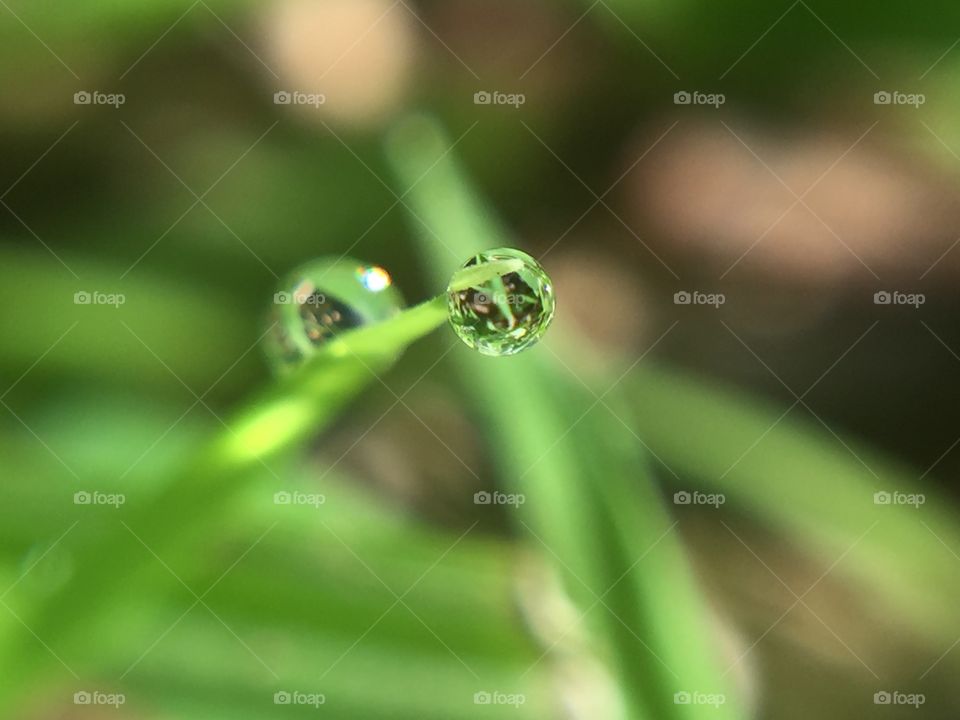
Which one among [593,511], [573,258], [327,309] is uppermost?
[573,258]

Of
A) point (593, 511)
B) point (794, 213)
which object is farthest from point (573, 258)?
point (593, 511)

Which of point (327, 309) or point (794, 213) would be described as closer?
point (327, 309)

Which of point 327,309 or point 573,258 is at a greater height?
point 573,258

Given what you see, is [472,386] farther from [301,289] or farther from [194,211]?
[194,211]

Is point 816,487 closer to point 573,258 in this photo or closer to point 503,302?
point 573,258

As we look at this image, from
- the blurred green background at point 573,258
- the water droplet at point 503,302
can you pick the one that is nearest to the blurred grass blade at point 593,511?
the blurred green background at point 573,258

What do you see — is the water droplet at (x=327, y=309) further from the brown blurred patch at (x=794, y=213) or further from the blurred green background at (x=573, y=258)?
the brown blurred patch at (x=794, y=213)

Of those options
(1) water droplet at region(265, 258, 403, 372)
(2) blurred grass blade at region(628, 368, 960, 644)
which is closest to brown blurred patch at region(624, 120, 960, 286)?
(2) blurred grass blade at region(628, 368, 960, 644)
